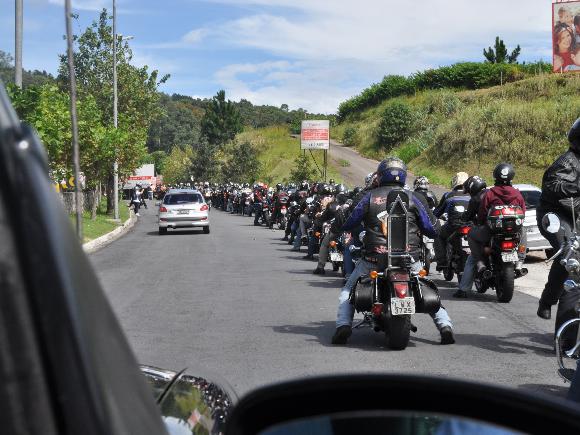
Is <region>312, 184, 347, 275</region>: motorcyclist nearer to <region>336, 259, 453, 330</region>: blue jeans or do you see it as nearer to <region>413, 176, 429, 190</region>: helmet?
<region>413, 176, 429, 190</region>: helmet

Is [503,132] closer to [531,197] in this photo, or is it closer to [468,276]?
[531,197]

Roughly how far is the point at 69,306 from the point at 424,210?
26.2 ft

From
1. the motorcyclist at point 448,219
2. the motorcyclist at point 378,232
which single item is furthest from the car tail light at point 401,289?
the motorcyclist at point 448,219

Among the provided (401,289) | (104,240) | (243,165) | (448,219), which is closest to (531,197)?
(448,219)

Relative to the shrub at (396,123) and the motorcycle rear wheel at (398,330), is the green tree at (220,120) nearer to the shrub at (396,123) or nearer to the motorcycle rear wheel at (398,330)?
the shrub at (396,123)

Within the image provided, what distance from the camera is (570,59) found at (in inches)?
1895

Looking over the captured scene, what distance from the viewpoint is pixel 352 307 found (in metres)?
8.49

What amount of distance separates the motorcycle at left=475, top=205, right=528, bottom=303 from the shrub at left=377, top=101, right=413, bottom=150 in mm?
63781

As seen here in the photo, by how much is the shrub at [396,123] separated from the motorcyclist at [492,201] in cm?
6344

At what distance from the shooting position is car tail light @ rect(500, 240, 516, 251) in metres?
11.2

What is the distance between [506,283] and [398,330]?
367 cm

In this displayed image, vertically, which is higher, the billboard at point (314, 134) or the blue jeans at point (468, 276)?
the billboard at point (314, 134)

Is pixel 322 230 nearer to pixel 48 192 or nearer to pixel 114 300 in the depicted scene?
pixel 114 300

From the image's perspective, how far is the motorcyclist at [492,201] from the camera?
11.2m
